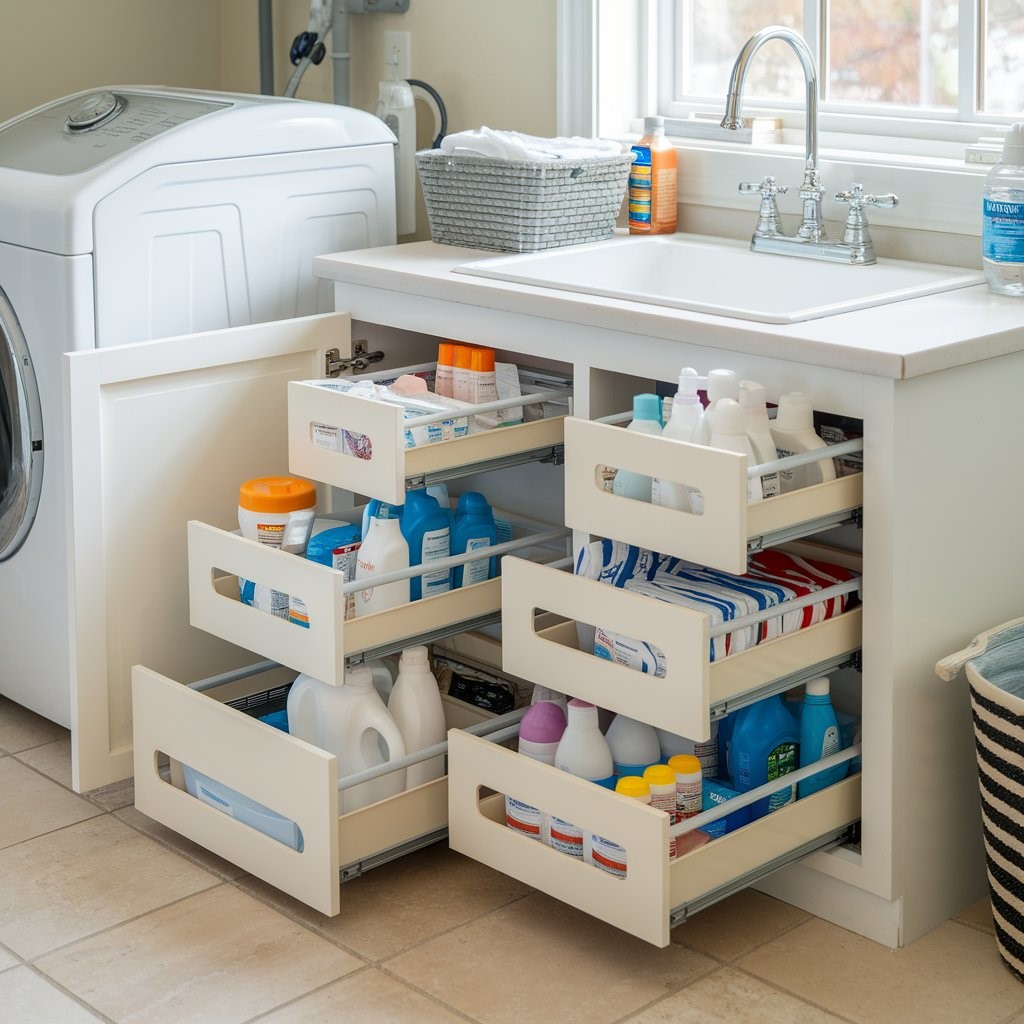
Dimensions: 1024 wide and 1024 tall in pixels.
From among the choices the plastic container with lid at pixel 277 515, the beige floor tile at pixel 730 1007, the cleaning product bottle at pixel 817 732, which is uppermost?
the plastic container with lid at pixel 277 515

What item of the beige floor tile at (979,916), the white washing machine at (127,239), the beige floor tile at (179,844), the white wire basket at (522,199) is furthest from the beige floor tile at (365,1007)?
the white wire basket at (522,199)

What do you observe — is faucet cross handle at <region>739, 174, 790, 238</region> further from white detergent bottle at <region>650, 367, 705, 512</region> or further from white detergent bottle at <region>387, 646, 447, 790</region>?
white detergent bottle at <region>387, 646, 447, 790</region>

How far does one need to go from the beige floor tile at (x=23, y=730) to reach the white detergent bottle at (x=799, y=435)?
1.39 metres

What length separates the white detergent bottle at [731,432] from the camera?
175 cm

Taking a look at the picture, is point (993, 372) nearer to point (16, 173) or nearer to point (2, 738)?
point (16, 173)

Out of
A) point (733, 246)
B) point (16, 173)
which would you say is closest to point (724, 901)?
point (733, 246)

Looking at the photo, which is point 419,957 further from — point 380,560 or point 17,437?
point 17,437

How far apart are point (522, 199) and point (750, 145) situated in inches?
16.9

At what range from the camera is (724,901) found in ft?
6.79

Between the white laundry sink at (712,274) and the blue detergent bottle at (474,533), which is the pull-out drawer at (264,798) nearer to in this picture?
the blue detergent bottle at (474,533)

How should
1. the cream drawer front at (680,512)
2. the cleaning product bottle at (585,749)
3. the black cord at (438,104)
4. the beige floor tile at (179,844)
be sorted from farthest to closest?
the black cord at (438,104) < the beige floor tile at (179,844) < the cleaning product bottle at (585,749) < the cream drawer front at (680,512)

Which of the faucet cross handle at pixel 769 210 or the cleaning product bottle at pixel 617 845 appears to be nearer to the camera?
the cleaning product bottle at pixel 617 845

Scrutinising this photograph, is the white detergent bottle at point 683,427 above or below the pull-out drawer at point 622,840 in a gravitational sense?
above

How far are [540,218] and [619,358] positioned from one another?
42 cm
